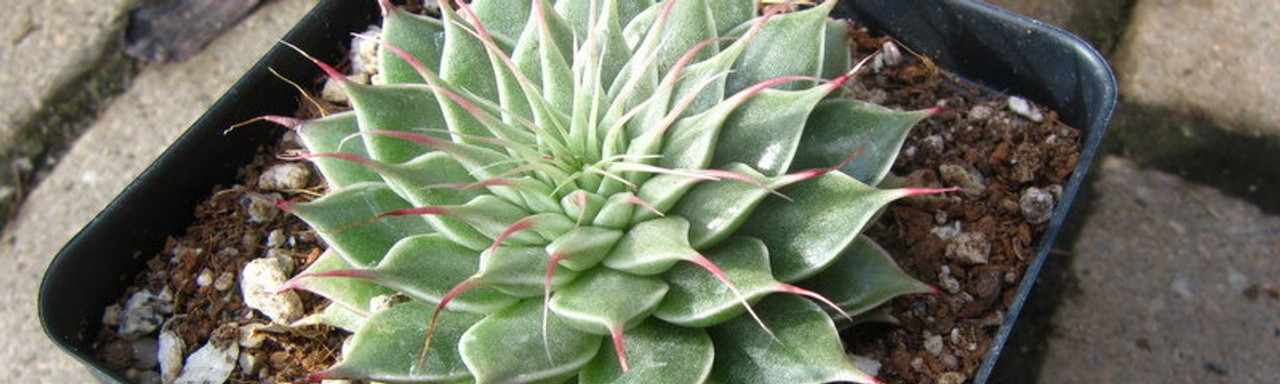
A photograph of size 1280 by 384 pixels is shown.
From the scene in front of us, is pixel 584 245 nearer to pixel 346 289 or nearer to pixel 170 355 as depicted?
pixel 346 289

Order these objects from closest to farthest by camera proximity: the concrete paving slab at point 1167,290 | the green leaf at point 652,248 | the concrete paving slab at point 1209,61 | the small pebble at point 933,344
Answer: the green leaf at point 652,248 → the small pebble at point 933,344 → the concrete paving slab at point 1167,290 → the concrete paving slab at point 1209,61

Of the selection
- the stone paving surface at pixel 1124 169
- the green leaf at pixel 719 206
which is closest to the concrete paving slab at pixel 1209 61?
the stone paving surface at pixel 1124 169

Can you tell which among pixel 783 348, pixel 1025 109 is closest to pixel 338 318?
pixel 783 348

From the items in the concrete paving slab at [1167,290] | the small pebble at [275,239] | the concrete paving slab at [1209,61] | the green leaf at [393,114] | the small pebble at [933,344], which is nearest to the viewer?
the green leaf at [393,114]

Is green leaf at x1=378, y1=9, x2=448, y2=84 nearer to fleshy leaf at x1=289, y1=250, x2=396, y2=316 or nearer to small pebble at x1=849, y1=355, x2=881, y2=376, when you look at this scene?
fleshy leaf at x1=289, y1=250, x2=396, y2=316

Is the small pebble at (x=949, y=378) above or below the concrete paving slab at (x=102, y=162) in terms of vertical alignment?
above

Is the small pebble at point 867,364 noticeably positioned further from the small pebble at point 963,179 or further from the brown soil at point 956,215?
the small pebble at point 963,179

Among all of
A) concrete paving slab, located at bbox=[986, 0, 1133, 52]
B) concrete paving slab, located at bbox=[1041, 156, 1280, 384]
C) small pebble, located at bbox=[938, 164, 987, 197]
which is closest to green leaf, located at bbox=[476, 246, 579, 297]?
small pebble, located at bbox=[938, 164, 987, 197]

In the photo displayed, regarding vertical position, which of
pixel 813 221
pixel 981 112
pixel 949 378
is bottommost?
pixel 949 378
